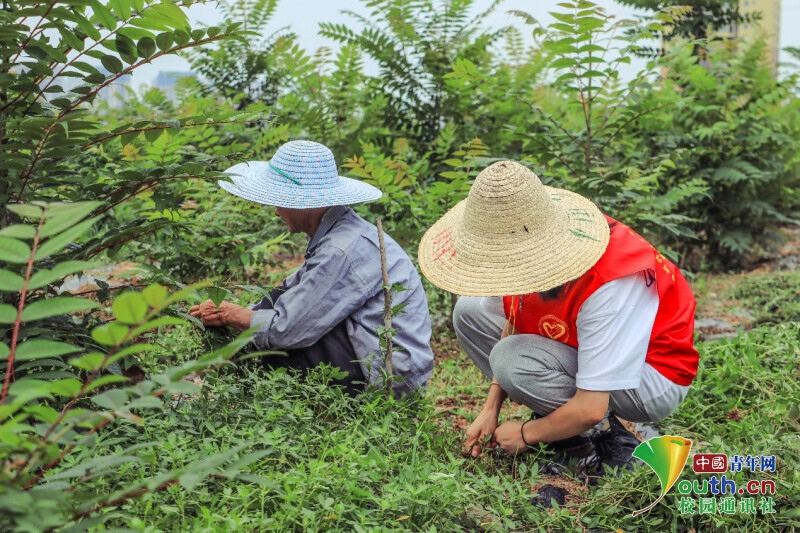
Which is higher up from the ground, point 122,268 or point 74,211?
point 74,211

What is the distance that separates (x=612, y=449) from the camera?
2.85 meters

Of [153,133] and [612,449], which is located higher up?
[153,133]

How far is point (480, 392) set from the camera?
152 inches

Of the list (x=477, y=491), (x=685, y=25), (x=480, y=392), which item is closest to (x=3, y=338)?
(x=477, y=491)

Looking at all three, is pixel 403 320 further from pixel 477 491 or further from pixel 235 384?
pixel 477 491

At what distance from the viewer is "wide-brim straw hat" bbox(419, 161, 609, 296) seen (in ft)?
8.07

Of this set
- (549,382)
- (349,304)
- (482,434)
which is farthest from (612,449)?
(349,304)

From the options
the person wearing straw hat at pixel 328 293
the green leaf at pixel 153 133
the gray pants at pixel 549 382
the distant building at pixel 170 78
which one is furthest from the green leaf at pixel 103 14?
the distant building at pixel 170 78

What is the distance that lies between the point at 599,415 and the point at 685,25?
6437mm

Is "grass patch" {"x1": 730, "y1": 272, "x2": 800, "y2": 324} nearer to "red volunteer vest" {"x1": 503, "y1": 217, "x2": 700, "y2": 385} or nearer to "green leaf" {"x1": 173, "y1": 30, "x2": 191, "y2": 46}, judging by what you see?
"red volunteer vest" {"x1": 503, "y1": 217, "x2": 700, "y2": 385}

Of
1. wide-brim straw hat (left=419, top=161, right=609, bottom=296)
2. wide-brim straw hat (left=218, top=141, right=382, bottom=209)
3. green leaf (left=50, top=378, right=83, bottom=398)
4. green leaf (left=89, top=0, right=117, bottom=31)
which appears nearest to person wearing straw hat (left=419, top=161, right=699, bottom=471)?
wide-brim straw hat (left=419, top=161, right=609, bottom=296)

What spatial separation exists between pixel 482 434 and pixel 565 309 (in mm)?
544

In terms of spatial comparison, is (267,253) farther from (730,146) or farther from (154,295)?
(730,146)

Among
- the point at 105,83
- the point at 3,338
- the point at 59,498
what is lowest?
Result: the point at 3,338
